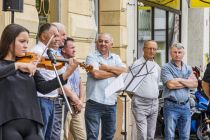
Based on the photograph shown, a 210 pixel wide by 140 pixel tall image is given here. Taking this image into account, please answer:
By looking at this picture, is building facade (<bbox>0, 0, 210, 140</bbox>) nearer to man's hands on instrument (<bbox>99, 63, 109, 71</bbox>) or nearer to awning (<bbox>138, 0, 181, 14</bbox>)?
awning (<bbox>138, 0, 181, 14</bbox>)

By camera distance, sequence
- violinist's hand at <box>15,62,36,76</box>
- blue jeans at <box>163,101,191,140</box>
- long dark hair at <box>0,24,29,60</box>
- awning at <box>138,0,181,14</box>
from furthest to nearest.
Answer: awning at <box>138,0,181,14</box> → blue jeans at <box>163,101,191,140</box> → long dark hair at <box>0,24,29,60</box> → violinist's hand at <box>15,62,36,76</box>

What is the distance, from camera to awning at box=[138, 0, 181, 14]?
16.5 m

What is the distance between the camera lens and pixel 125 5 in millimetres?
13258

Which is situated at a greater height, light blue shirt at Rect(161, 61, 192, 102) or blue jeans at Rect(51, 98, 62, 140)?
light blue shirt at Rect(161, 61, 192, 102)

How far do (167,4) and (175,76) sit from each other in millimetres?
9185

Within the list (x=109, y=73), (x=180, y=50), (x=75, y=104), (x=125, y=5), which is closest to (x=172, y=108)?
(x=180, y=50)

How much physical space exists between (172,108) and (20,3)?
3314 mm

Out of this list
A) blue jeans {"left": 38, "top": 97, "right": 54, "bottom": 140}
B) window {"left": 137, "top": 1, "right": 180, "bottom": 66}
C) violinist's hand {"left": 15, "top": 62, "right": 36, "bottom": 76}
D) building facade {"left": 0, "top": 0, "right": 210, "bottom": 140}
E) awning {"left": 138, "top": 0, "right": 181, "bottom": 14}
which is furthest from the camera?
awning {"left": 138, "top": 0, "right": 181, "bottom": 14}

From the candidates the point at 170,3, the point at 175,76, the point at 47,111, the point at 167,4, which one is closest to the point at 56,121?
the point at 47,111

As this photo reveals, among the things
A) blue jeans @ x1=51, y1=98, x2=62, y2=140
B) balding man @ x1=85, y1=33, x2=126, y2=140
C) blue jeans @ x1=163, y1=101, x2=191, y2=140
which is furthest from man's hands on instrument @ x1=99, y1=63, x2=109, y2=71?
blue jeans @ x1=163, y1=101, x2=191, y2=140

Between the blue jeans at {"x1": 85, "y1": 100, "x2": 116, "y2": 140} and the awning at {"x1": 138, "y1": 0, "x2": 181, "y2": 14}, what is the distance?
7261 millimetres

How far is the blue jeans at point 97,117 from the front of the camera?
28.2ft

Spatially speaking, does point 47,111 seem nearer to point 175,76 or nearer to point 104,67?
point 104,67

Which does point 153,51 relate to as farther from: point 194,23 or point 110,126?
point 194,23
